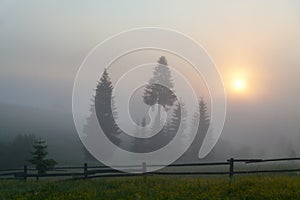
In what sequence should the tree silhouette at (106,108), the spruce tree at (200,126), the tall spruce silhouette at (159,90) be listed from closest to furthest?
the tree silhouette at (106,108)
the tall spruce silhouette at (159,90)
the spruce tree at (200,126)

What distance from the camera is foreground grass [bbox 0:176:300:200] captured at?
50.7ft

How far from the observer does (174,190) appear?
17094 millimetres

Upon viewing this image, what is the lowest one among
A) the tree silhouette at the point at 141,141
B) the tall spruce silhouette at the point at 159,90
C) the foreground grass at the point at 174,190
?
the foreground grass at the point at 174,190

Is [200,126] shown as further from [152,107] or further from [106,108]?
[106,108]

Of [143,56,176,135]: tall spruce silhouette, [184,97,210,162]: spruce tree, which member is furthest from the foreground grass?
[184,97,210,162]: spruce tree

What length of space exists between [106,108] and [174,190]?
37.1 metres

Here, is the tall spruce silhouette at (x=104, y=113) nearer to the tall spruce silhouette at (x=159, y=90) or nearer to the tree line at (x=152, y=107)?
the tree line at (x=152, y=107)

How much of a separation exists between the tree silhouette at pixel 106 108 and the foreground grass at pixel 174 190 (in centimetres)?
3262

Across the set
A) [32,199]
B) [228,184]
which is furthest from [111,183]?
[228,184]

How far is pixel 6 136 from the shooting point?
3930 inches

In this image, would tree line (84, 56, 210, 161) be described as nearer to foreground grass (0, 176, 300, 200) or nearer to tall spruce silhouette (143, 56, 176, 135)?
tall spruce silhouette (143, 56, 176, 135)

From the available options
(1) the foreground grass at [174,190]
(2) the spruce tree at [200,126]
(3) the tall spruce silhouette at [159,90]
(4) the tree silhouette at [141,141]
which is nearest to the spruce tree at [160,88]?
(3) the tall spruce silhouette at [159,90]

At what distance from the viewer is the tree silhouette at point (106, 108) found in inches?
2088

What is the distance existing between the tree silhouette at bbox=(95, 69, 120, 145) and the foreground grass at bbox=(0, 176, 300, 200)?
3262 cm
